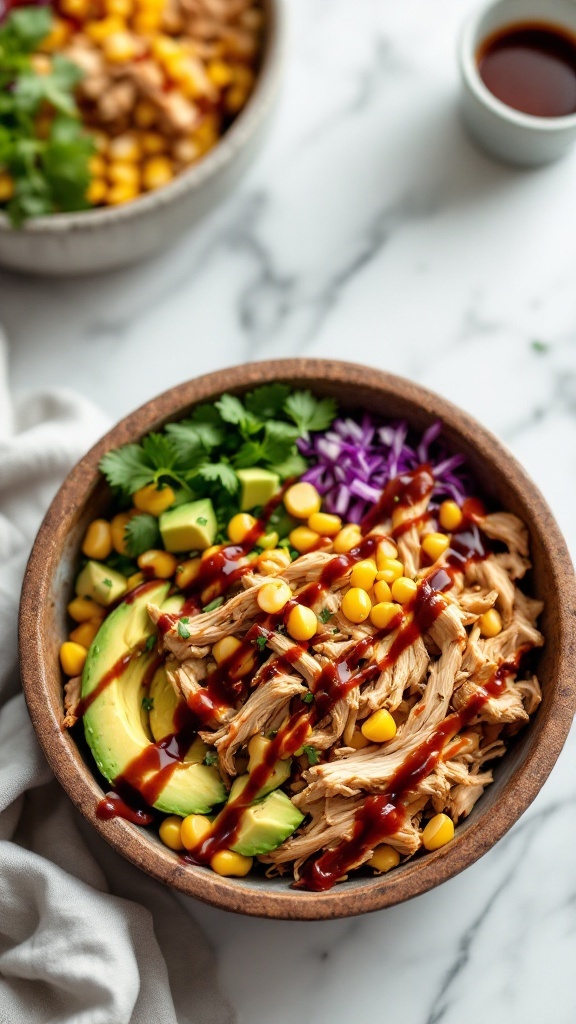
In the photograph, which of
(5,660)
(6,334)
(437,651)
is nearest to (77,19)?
(6,334)

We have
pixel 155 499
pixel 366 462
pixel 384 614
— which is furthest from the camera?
pixel 366 462

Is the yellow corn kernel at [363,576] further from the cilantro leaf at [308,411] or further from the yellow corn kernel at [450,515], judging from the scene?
the cilantro leaf at [308,411]

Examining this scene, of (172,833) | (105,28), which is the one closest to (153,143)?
(105,28)

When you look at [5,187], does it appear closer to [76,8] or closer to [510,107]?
[76,8]

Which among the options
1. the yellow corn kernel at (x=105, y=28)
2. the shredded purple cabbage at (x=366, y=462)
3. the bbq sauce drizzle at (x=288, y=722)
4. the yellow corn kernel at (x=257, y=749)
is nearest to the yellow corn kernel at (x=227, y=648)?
the bbq sauce drizzle at (x=288, y=722)

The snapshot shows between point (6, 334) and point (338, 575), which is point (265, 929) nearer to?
point (338, 575)

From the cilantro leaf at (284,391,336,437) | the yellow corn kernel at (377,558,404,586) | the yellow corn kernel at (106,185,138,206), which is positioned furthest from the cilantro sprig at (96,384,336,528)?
the yellow corn kernel at (106,185,138,206)
